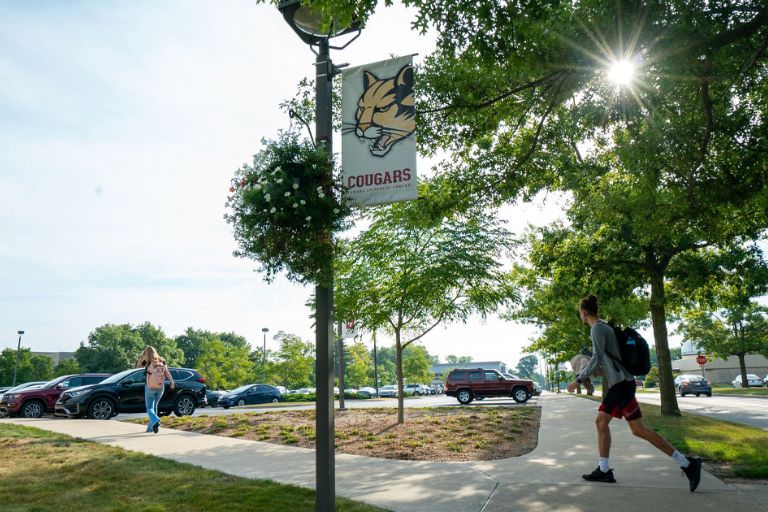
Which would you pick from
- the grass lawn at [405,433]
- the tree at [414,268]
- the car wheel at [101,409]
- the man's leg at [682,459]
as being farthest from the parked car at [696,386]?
the man's leg at [682,459]

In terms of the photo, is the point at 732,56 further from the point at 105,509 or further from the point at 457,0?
the point at 105,509

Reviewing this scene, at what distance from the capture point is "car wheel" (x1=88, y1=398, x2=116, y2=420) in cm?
1525

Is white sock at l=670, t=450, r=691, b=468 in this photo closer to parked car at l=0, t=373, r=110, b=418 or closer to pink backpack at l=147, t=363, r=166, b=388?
pink backpack at l=147, t=363, r=166, b=388

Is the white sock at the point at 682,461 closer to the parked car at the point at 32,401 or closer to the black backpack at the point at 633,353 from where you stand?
the black backpack at the point at 633,353

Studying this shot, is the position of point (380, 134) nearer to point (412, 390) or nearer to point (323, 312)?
point (323, 312)

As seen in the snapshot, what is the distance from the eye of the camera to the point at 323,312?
4.53 metres

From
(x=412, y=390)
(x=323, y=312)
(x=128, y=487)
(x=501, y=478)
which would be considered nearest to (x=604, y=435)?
(x=501, y=478)

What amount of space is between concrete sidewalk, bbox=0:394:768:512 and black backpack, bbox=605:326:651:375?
1237 millimetres

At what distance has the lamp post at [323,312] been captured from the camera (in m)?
4.32

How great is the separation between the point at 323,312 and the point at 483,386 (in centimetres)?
2452

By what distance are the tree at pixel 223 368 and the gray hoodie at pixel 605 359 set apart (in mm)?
53229

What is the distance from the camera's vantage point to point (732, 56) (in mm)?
7039

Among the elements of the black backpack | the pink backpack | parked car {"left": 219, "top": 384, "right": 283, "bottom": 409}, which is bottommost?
parked car {"left": 219, "top": 384, "right": 283, "bottom": 409}

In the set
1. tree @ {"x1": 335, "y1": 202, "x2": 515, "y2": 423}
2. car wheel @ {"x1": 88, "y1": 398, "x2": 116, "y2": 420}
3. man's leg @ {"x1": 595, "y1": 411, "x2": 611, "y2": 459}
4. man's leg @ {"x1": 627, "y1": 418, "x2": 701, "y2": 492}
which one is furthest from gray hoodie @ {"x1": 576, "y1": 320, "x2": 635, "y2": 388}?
car wheel @ {"x1": 88, "y1": 398, "x2": 116, "y2": 420}
